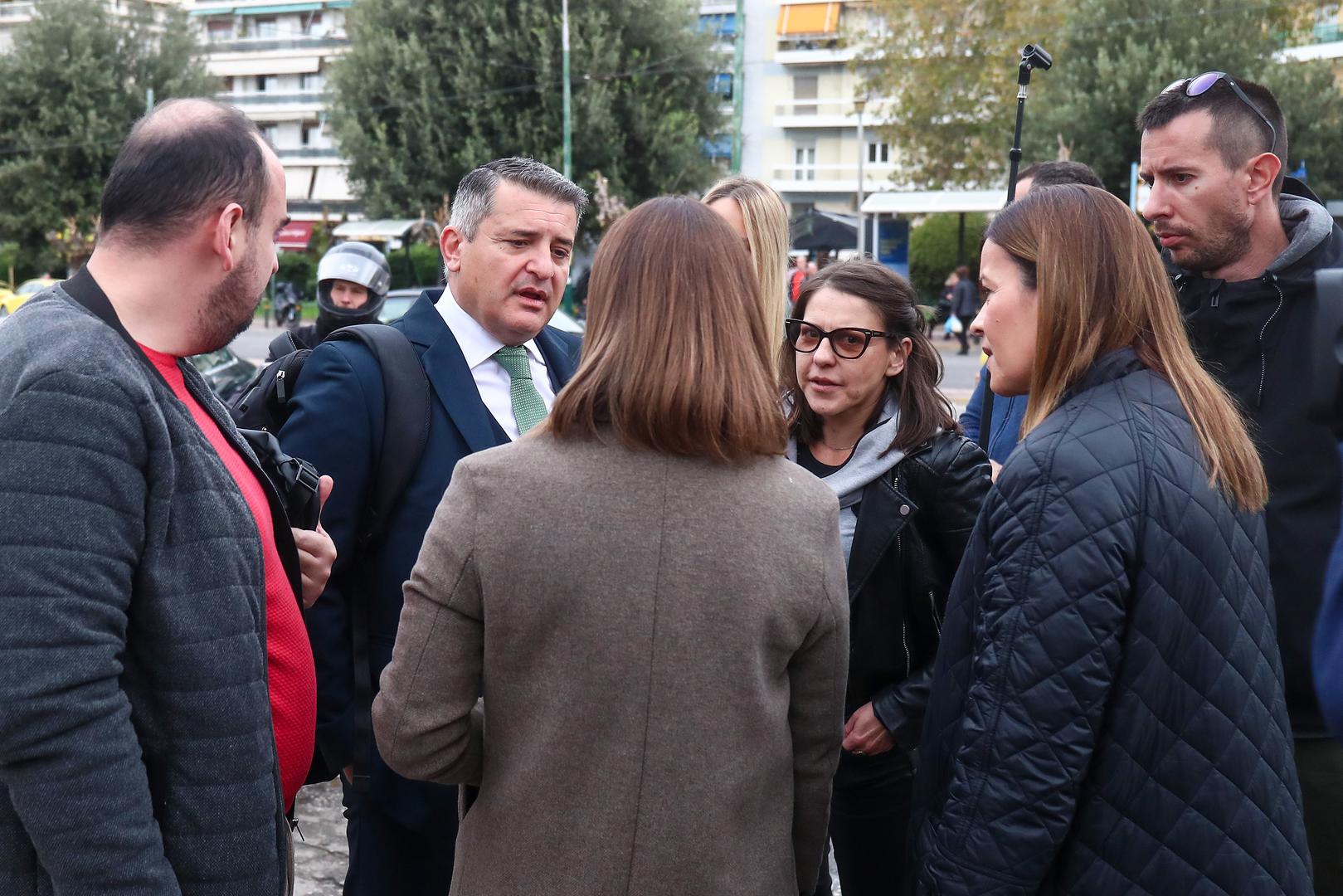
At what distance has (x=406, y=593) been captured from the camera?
73.5 inches

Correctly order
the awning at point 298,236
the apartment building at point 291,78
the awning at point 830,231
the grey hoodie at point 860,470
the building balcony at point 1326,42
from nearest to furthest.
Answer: the grey hoodie at point 860,470, the awning at point 830,231, the building balcony at point 1326,42, the awning at point 298,236, the apartment building at point 291,78

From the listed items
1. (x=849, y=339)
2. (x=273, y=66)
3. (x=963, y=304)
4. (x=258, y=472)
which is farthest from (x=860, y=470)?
(x=273, y=66)

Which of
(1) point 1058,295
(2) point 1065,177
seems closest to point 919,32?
(2) point 1065,177

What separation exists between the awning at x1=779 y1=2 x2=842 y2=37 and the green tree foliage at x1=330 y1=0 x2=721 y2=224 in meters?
23.4

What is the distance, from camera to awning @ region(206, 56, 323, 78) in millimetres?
54656

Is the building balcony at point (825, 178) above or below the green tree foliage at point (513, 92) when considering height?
below

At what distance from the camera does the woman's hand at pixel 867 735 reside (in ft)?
8.73

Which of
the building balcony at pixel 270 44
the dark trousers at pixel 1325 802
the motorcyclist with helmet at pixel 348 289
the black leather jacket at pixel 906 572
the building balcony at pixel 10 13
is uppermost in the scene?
the building balcony at pixel 10 13

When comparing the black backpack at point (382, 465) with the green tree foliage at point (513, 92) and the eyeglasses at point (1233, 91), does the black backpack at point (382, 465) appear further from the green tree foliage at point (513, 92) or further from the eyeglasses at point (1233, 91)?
the green tree foliage at point (513, 92)

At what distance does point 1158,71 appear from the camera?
22859 mm

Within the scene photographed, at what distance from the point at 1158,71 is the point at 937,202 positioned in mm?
4919

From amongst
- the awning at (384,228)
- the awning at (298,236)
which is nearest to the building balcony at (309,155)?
the awning at (298,236)

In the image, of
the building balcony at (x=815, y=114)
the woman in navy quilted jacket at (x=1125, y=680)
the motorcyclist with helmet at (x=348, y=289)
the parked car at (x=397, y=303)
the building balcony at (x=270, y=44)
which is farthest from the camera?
the building balcony at (x=270, y=44)

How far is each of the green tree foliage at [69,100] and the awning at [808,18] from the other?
25314 mm
